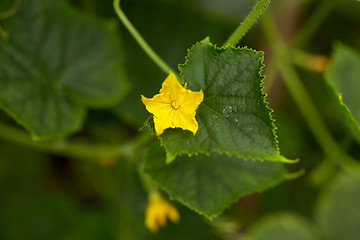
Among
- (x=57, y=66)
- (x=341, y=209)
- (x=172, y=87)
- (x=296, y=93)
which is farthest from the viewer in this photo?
(x=341, y=209)

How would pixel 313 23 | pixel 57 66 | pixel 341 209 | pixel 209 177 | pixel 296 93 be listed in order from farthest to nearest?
pixel 313 23 → pixel 341 209 → pixel 296 93 → pixel 57 66 → pixel 209 177

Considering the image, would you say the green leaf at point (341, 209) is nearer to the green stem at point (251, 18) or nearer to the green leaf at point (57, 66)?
the green leaf at point (57, 66)

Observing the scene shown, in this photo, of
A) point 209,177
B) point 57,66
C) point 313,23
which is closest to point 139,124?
point 57,66

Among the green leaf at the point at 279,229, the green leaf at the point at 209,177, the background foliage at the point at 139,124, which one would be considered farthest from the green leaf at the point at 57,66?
the green leaf at the point at 279,229

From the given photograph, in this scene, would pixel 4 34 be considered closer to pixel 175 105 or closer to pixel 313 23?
pixel 175 105

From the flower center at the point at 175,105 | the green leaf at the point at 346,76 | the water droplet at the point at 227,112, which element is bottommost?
the flower center at the point at 175,105

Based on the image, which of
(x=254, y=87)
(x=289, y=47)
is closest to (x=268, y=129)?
(x=254, y=87)

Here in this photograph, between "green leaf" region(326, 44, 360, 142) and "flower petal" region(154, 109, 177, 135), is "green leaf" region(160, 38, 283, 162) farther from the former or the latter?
"green leaf" region(326, 44, 360, 142)
